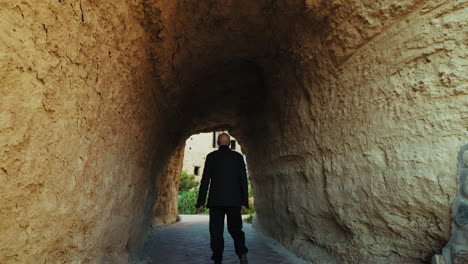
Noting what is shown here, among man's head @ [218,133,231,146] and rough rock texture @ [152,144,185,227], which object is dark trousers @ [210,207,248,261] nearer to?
man's head @ [218,133,231,146]

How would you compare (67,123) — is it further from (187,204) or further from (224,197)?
(187,204)

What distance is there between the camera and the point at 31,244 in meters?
1.91

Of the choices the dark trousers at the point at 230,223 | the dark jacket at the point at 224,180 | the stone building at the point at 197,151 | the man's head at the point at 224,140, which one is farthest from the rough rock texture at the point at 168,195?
the stone building at the point at 197,151

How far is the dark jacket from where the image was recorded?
3863mm

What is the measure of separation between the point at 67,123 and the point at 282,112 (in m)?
3.68

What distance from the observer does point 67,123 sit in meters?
2.16

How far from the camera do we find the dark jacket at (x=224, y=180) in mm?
3863

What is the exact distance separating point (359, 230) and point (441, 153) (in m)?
1.18

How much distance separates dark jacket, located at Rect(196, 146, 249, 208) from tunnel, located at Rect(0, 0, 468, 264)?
0.92 m

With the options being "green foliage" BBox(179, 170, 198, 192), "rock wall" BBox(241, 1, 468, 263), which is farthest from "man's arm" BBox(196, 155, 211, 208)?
"green foliage" BBox(179, 170, 198, 192)

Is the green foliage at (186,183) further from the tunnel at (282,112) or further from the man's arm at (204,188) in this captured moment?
the man's arm at (204,188)

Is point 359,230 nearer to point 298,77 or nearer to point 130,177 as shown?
point 298,77

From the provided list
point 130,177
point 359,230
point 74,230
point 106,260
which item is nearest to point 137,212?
point 130,177

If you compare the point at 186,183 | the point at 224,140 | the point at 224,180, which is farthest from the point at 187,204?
the point at 224,180
